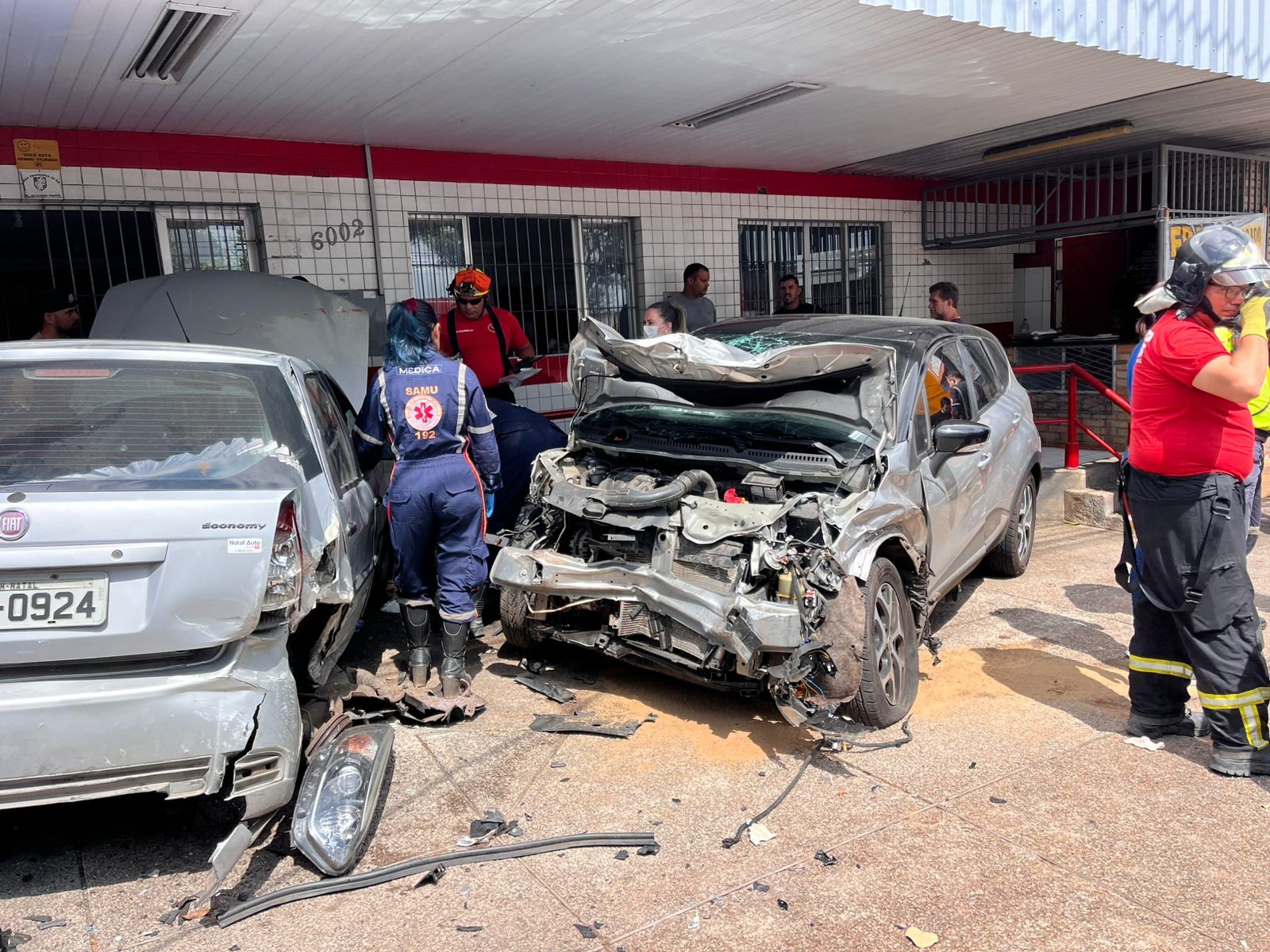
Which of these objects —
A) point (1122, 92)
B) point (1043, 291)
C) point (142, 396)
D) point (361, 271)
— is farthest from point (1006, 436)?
point (1043, 291)

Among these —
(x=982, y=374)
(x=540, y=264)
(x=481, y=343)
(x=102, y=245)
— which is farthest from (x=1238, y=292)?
(x=102, y=245)

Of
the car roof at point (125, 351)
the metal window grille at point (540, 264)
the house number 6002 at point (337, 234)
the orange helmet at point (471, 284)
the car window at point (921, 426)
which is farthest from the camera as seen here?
the metal window grille at point (540, 264)

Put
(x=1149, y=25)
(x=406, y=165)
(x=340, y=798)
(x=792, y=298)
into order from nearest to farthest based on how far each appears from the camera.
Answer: (x=340, y=798) < (x=1149, y=25) < (x=406, y=165) < (x=792, y=298)

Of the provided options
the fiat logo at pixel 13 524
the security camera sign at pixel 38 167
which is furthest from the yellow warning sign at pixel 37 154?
the fiat logo at pixel 13 524

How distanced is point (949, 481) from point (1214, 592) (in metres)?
1.47

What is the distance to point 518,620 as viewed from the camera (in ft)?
15.9

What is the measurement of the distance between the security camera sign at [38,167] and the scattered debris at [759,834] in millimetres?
6537

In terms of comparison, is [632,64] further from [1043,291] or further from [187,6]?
[1043,291]

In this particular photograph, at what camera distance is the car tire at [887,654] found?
398 cm

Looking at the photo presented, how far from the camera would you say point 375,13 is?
16.0ft

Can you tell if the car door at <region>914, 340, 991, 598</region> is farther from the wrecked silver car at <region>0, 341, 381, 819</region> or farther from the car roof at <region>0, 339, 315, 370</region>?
the car roof at <region>0, 339, 315, 370</region>

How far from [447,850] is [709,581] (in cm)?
149

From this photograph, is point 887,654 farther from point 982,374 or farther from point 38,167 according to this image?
point 38,167

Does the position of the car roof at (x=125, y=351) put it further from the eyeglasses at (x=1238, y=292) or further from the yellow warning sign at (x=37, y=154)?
the yellow warning sign at (x=37, y=154)
